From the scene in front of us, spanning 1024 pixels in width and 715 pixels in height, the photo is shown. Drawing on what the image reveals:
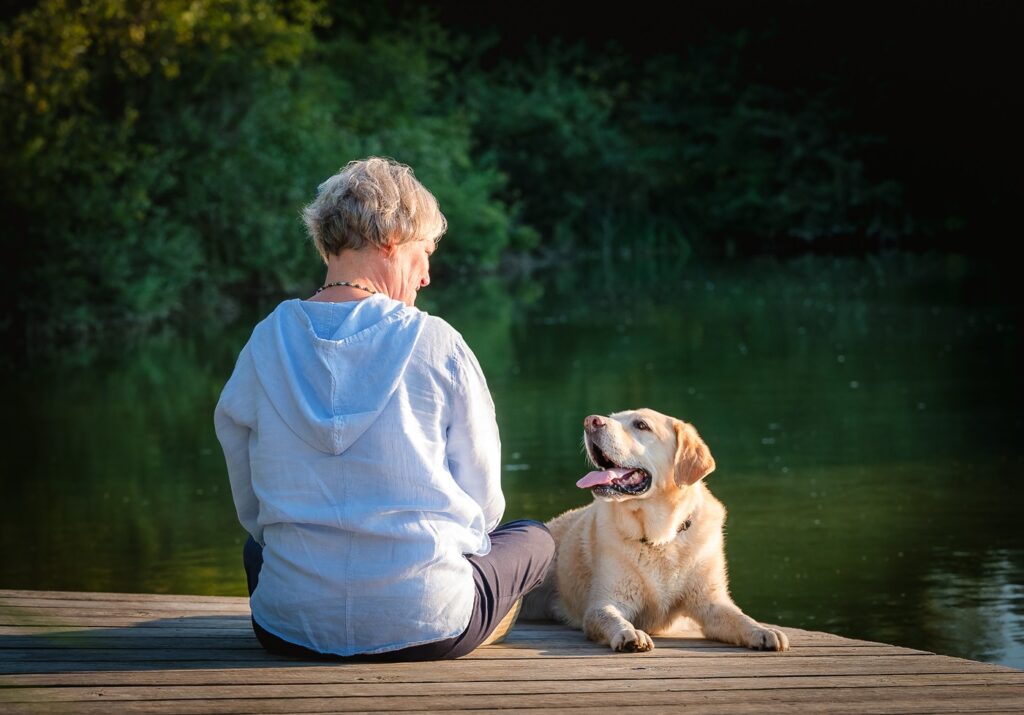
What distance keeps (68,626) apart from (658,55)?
44.7 m

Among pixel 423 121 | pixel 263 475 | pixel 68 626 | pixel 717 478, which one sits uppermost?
pixel 423 121

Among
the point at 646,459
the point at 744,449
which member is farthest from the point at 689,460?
the point at 744,449

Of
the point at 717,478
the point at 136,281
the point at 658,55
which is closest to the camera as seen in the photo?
the point at 717,478

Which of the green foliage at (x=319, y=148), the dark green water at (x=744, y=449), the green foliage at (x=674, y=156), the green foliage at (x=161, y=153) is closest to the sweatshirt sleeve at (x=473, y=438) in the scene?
the dark green water at (x=744, y=449)

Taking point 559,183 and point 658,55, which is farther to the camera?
point 658,55

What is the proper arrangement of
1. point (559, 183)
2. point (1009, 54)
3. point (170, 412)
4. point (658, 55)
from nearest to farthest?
1. point (170, 412)
2. point (1009, 54)
3. point (559, 183)
4. point (658, 55)

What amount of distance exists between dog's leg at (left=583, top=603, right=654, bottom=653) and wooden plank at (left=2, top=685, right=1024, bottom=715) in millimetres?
607

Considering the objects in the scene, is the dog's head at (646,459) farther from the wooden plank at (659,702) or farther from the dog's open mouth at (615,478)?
Result: the wooden plank at (659,702)

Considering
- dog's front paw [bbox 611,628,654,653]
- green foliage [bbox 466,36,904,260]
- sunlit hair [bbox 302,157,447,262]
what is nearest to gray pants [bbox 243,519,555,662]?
dog's front paw [bbox 611,628,654,653]

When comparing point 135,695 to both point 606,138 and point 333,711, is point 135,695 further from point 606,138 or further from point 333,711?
point 606,138

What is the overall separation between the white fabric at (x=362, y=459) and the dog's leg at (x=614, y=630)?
720 millimetres

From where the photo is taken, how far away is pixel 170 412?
13.5 m

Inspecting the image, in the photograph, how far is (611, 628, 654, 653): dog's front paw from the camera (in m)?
3.96

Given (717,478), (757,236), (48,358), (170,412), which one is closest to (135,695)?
(717,478)
